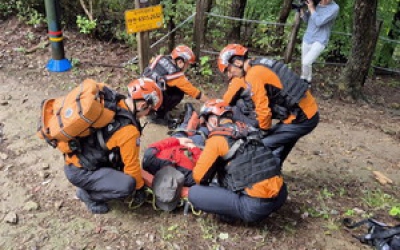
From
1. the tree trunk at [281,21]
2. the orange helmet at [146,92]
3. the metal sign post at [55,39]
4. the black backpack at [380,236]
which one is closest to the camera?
the black backpack at [380,236]

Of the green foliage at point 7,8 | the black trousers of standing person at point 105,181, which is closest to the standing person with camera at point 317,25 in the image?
the black trousers of standing person at point 105,181

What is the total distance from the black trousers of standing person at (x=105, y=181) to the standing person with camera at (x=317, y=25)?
15.8ft

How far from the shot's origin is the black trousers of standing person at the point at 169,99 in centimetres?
601

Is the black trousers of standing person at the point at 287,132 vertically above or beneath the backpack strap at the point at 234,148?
beneath

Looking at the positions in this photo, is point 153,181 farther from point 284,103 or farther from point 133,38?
point 133,38

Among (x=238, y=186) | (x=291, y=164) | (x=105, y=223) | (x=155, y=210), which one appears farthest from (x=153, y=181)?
(x=291, y=164)

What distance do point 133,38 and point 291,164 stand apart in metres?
4.55

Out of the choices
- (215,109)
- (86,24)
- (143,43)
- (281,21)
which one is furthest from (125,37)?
(215,109)

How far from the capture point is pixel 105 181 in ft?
12.4

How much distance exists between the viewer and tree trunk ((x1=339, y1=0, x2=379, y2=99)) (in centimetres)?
742

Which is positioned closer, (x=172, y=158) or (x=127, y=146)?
(x=127, y=146)

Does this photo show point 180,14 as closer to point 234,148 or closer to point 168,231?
point 234,148

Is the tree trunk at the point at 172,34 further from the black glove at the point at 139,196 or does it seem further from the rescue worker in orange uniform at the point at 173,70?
the black glove at the point at 139,196

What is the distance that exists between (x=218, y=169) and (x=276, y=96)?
119 cm
